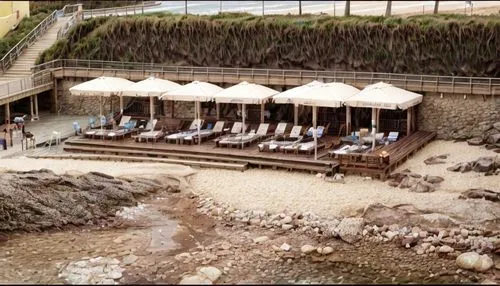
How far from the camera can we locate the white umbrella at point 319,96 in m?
28.8

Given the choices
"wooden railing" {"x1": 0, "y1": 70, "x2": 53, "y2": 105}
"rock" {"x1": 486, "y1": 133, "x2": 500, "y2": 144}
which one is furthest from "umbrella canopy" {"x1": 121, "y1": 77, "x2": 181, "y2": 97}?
"rock" {"x1": 486, "y1": 133, "x2": 500, "y2": 144}

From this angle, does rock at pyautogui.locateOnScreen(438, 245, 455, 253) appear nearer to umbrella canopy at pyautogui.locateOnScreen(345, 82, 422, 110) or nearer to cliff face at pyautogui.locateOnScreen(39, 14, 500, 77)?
umbrella canopy at pyautogui.locateOnScreen(345, 82, 422, 110)

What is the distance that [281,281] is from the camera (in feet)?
63.2

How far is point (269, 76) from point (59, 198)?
13725mm

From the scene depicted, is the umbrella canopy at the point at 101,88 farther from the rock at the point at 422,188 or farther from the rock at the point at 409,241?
the rock at the point at 409,241

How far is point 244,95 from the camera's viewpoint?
30484 millimetres

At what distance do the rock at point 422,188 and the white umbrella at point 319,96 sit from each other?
4167 millimetres

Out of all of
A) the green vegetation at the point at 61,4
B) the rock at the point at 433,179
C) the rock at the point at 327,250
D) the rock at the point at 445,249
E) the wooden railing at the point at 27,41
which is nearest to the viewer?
the rock at the point at 445,249

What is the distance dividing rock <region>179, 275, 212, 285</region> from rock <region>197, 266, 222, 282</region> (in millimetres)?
141

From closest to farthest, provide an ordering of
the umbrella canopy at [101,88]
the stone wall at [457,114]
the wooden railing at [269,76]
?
the stone wall at [457,114] → the wooden railing at [269,76] → the umbrella canopy at [101,88]

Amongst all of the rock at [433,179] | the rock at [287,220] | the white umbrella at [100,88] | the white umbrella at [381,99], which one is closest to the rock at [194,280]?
the rock at [287,220]

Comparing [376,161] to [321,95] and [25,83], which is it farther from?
[25,83]

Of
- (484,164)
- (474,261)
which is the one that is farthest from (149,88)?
(474,261)

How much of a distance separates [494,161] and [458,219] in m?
4.77
